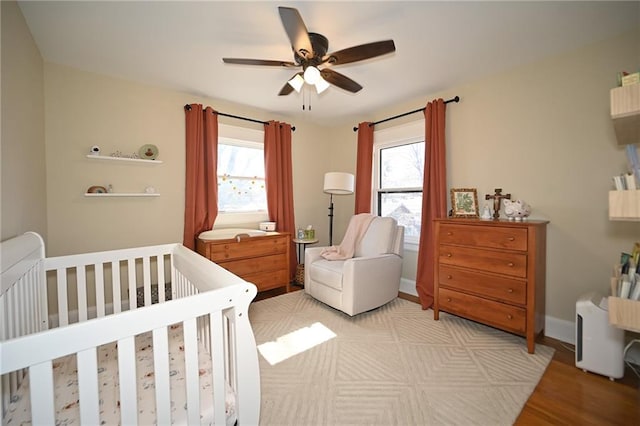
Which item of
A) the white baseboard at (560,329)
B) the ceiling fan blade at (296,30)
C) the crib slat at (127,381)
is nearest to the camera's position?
the crib slat at (127,381)

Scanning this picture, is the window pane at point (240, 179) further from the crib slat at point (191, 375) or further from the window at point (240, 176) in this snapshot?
the crib slat at point (191, 375)

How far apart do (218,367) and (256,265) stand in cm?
213

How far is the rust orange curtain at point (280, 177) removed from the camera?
354 centimetres

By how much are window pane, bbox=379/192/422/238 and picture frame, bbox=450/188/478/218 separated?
23.1 inches

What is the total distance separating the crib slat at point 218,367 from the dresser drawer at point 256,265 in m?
1.94

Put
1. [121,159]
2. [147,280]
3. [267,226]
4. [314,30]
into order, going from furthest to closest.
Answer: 1. [267,226]
2. [121,159]
3. [314,30]
4. [147,280]

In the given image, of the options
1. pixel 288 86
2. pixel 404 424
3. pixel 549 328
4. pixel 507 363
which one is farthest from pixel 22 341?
pixel 549 328

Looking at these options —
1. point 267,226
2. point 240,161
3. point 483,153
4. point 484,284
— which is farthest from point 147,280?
point 483,153

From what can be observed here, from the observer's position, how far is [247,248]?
296 cm

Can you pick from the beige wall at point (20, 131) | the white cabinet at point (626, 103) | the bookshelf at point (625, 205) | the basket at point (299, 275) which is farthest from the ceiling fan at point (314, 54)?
the basket at point (299, 275)

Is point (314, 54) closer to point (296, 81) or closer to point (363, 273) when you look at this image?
point (296, 81)

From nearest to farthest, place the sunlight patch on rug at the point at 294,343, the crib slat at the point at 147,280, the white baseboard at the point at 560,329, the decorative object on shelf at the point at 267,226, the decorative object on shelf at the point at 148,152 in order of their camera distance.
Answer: the crib slat at the point at 147,280 < the sunlight patch on rug at the point at 294,343 < the white baseboard at the point at 560,329 < the decorative object on shelf at the point at 148,152 < the decorative object on shelf at the point at 267,226

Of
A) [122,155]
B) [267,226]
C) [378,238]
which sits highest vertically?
[122,155]

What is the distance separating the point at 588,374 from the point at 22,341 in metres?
2.85
